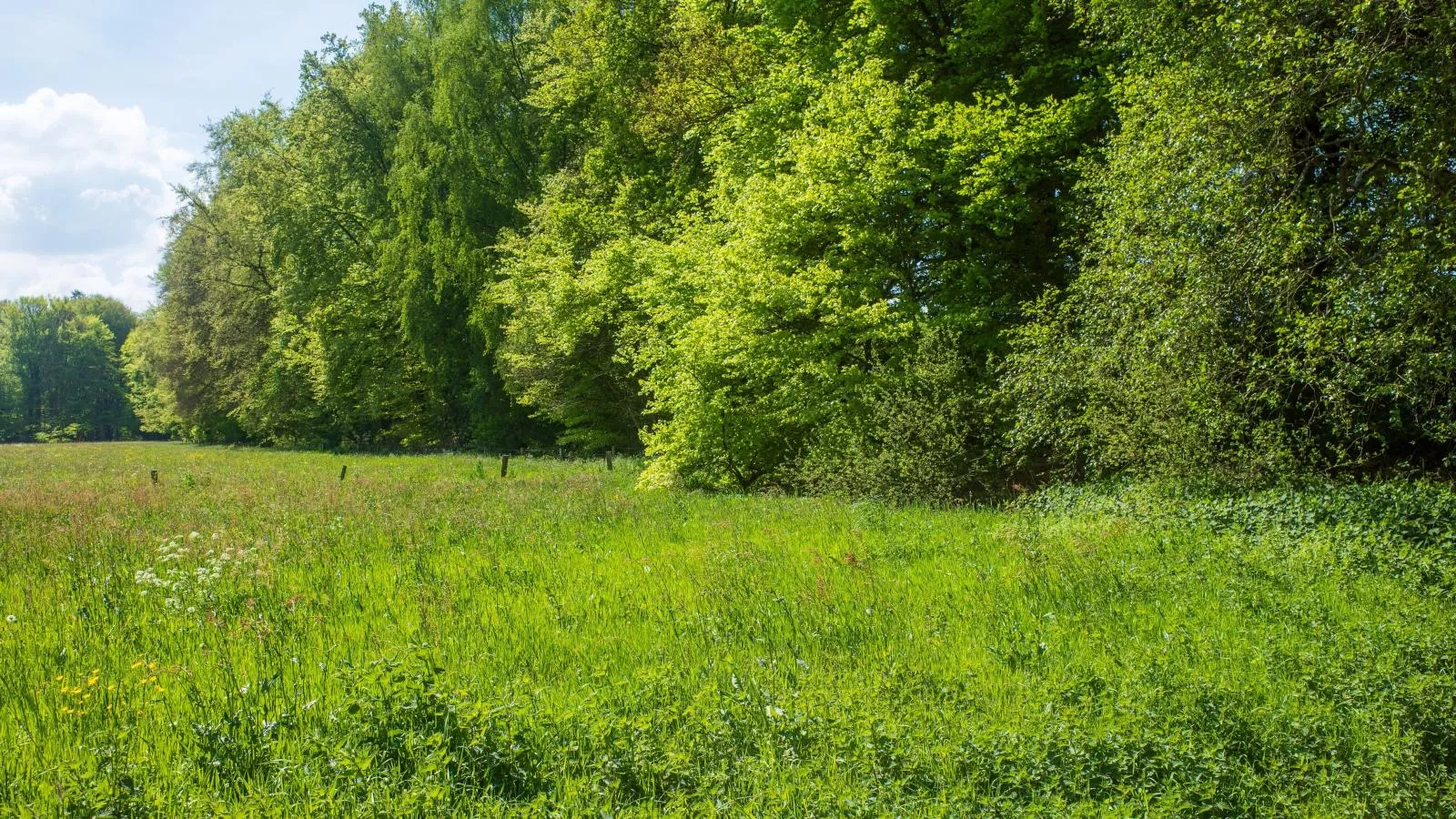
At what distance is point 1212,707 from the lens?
4988 mm

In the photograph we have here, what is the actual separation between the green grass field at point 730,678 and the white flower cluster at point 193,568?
0.18 feet

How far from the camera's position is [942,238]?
17641 mm

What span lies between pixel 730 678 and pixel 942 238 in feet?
46.4

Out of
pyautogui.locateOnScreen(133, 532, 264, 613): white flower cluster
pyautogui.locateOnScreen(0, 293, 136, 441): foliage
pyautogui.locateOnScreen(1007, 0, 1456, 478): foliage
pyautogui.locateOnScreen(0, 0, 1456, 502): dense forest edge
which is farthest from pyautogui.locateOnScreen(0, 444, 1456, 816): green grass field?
pyautogui.locateOnScreen(0, 293, 136, 441): foliage

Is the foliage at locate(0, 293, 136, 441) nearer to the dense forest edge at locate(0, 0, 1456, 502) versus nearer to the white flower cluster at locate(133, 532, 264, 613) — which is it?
the dense forest edge at locate(0, 0, 1456, 502)

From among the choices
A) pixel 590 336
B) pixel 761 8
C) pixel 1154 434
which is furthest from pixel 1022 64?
pixel 590 336

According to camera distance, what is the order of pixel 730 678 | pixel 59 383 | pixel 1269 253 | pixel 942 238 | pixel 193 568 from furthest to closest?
pixel 59 383 → pixel 942 238 → pixel 1269 253 → pixel 193 568 → pixel 730 678

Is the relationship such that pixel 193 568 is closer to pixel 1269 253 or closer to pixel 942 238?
pixel 1269 253

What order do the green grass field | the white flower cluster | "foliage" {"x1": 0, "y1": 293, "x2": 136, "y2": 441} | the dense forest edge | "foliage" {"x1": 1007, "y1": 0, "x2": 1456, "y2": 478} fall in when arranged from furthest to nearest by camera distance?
1. "foliage" {"x1": 0, "y1": 293, "x2": 136, "y2": 441}
2. the dense forest edge
3. "foliage" {"x1": 1007, "y1": 0, "x2": 1456, "y2": 478}
4. the white flower cluster
5. the green grass field

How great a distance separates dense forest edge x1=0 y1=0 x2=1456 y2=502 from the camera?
420 inches

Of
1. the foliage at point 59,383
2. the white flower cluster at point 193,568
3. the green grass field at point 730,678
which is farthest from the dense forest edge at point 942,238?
the foliage at point 59,383

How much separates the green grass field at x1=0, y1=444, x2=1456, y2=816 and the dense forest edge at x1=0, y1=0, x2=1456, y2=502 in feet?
12.1

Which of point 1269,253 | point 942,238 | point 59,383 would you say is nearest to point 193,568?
point 1269,253

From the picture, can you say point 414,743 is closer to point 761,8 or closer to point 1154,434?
point 1154,434
